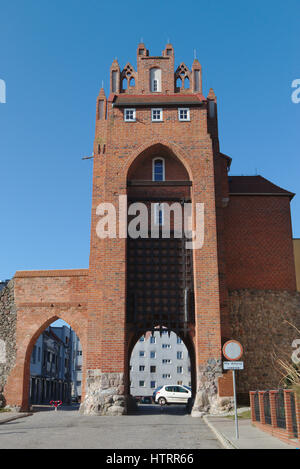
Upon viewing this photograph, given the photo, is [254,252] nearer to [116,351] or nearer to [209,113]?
[209,113]

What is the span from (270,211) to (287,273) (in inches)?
142

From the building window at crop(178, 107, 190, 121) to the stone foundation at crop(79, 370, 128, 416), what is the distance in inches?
501

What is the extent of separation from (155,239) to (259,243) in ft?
21.2

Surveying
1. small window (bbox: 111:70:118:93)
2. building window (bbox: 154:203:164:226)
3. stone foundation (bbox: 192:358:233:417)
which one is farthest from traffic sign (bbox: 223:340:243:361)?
small window (bbox: 111:70:118:93)

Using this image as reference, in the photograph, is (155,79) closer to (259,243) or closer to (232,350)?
(259,243)

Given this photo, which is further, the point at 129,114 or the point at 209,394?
the point at 129,114

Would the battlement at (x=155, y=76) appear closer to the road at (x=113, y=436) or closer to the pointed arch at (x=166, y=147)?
the pointed arch at (x=166, y=147)

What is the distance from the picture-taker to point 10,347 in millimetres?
23703

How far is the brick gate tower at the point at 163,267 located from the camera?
20.9 metres

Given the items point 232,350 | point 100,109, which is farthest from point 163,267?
point 232,350

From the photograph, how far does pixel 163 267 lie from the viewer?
891 inches

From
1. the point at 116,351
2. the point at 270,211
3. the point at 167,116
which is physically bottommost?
the point at 116,351

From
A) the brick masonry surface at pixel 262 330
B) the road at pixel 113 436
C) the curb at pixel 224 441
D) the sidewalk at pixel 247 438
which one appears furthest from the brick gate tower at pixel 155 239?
the curb at pixel 224 441
